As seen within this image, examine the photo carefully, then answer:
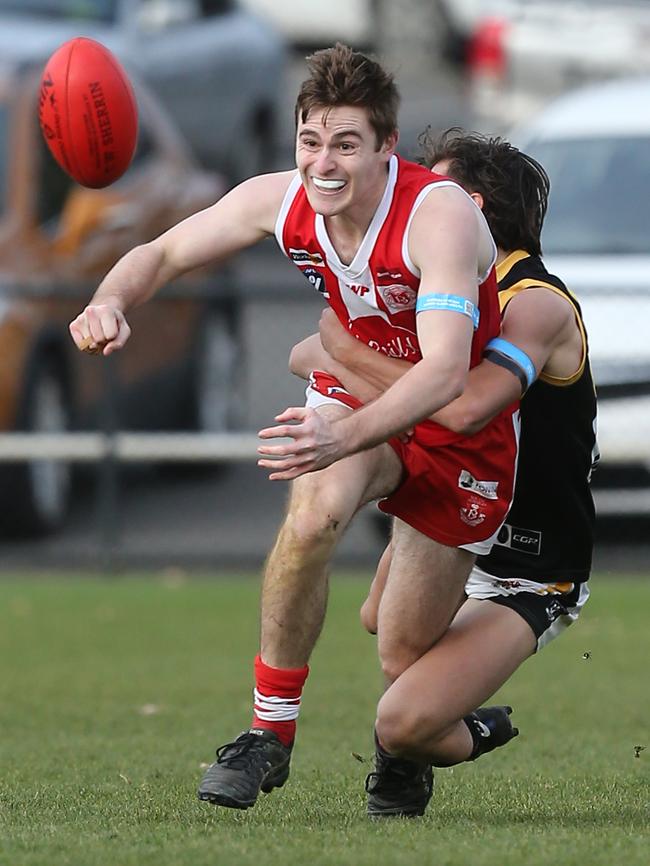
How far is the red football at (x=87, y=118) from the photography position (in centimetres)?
599

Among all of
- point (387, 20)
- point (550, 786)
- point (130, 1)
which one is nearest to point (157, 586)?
point (130, 1)

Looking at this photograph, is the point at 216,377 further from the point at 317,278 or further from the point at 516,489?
the point at 317,278

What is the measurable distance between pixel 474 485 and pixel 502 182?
84cm

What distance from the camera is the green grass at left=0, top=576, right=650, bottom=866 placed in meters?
4.67

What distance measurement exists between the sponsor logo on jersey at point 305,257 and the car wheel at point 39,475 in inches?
234

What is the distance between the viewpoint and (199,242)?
17.7 ft

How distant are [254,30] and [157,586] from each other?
20.1 feet

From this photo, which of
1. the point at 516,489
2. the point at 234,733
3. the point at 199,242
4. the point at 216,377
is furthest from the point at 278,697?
the point at 216,377

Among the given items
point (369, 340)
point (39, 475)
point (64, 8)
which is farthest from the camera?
point (64, 8)

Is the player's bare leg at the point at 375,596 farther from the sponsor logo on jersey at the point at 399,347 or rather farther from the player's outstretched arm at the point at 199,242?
the player's outstretched arm at the point at 199,242

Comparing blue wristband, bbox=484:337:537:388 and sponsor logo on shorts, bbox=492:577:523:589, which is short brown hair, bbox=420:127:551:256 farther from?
sponsor logo on shorts, bbox=492:577:523:589

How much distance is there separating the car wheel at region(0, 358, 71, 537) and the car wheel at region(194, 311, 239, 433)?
143 centimetres

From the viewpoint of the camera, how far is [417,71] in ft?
78.1

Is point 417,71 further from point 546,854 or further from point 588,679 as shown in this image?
point 546,854
